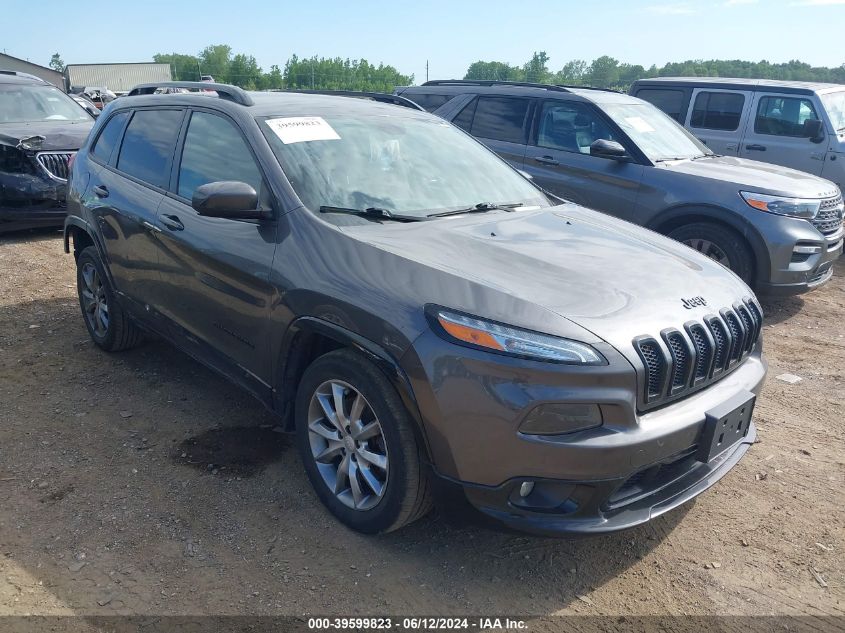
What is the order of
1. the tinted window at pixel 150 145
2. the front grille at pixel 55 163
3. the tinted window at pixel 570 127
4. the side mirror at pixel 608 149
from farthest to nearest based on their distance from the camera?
the front grille at pixel 55 163
the tinted window at pixel 570 127
the side mirror at pixel 608 149
the tinted window at pixel 150 145

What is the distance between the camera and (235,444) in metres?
3.71

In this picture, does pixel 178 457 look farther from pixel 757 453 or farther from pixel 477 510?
pixel 757 453

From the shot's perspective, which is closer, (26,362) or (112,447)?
(112,447)

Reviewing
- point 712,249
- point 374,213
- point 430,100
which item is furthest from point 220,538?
point 430,100

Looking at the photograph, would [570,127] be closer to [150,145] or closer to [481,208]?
[481,208]

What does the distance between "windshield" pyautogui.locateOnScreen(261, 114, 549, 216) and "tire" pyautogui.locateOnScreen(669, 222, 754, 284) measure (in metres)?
2.72

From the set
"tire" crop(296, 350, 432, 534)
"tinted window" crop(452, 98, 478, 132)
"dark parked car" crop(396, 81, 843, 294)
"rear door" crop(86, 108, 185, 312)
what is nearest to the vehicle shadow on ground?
"tire" crop(296, 350, 432, 534)

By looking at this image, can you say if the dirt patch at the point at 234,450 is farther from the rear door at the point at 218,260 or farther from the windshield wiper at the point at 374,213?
the windshield wiper at the point at 374,213

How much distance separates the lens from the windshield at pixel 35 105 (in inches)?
350

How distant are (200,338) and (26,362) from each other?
1855 mm

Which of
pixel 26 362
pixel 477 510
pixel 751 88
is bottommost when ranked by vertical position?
pixel 26 362

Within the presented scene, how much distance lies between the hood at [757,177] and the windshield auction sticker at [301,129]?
389cm

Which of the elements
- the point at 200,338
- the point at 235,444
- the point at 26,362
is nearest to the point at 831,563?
the point at 235,444

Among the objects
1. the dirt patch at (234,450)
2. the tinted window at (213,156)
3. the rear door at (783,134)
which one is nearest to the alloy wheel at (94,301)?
the tinted window at (213,156)
